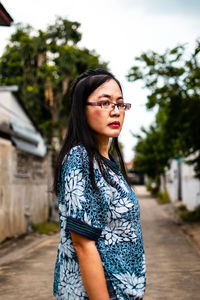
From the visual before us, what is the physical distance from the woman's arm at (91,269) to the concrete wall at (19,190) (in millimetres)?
7870

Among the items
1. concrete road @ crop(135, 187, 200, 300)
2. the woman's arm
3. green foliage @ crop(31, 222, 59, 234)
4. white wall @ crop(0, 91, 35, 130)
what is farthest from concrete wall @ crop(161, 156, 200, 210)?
the woman's arm

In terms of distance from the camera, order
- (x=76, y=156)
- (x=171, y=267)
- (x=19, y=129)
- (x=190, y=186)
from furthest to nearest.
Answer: (x=190, y=186) < (x=19, y=129) < (x=171, y=267) < (x=76, y=156)

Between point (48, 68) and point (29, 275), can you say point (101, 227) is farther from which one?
point (48, 68)

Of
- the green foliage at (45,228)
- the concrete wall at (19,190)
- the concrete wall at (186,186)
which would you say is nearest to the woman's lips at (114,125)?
the concrete wall at (19,190)

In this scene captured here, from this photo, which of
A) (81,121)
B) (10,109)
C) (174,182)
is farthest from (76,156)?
(174,182)

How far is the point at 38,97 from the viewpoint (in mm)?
23391

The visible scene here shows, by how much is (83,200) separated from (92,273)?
0.26 meters

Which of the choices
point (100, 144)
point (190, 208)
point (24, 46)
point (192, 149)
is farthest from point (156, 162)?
point (100, 144)

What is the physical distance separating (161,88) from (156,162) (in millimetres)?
21811

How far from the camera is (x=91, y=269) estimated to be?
4.88ft

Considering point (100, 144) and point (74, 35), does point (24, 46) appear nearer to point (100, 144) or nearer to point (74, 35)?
point (74, 35)

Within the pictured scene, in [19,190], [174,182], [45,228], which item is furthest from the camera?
[174,182]

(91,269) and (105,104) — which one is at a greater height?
(105,104)

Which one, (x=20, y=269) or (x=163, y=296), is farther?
(x=20, y=269)
